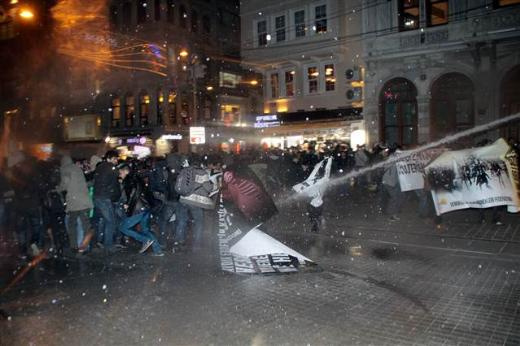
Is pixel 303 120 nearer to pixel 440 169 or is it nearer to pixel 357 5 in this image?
pixel 357 5

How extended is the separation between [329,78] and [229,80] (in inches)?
535

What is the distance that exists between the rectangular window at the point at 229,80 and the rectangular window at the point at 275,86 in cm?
900

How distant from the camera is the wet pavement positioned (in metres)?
4.69

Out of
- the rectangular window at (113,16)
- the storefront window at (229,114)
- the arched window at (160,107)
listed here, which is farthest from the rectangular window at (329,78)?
the rectangular window at (113,16)

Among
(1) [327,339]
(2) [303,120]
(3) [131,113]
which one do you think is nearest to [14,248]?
(1) [327,339]

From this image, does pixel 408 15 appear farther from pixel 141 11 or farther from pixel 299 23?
pixel 141 11

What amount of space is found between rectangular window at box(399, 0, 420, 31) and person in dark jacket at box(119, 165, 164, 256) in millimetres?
16194

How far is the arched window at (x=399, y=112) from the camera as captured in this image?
20984mm

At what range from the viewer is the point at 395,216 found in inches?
447

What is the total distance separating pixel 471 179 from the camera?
10125 mm

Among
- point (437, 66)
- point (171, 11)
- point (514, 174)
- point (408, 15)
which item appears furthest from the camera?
point (171, 11)

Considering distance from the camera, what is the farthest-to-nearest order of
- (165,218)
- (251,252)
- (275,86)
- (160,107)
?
(160,107) → (275,86) → (165,218) → (251,252)

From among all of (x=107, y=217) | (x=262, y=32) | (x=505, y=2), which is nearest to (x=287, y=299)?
(x=107, y=217)

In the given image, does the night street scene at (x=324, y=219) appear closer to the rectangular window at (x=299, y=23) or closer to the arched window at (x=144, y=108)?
the rectangular window at (x=299, y=23)
